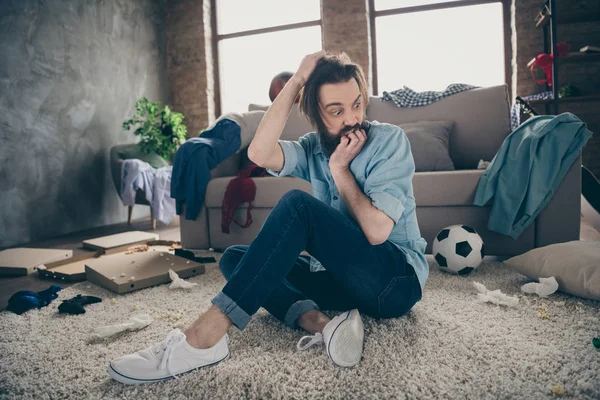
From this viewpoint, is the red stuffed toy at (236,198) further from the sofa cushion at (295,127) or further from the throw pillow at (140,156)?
the throw pillow at (140,156)

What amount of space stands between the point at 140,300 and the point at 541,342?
57.1 inches

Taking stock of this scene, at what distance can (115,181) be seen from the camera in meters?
4.27

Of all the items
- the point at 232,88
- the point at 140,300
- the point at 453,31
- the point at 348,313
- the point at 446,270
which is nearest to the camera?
the point at 348,313

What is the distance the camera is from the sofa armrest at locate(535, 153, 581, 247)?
6.85ft

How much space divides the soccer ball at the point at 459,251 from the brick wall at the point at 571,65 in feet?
11.1

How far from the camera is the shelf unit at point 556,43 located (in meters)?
4.14

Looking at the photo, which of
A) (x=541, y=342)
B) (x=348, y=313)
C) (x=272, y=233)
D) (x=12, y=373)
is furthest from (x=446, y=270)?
(x=12, y=373)

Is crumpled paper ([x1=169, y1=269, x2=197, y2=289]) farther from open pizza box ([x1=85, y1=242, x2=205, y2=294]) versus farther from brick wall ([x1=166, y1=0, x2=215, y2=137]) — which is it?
brick wall ([x1=166, y1=0, x2=215, y2=137])

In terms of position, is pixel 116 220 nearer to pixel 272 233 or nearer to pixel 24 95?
pixel 24 95

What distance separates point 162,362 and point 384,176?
2.40ft

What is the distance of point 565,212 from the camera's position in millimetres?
2100

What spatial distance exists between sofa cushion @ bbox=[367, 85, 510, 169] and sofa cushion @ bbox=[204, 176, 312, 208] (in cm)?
93

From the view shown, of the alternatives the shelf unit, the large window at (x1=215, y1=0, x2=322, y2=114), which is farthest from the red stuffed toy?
the shelf unit

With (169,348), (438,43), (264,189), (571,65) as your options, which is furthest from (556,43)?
(169,348)
